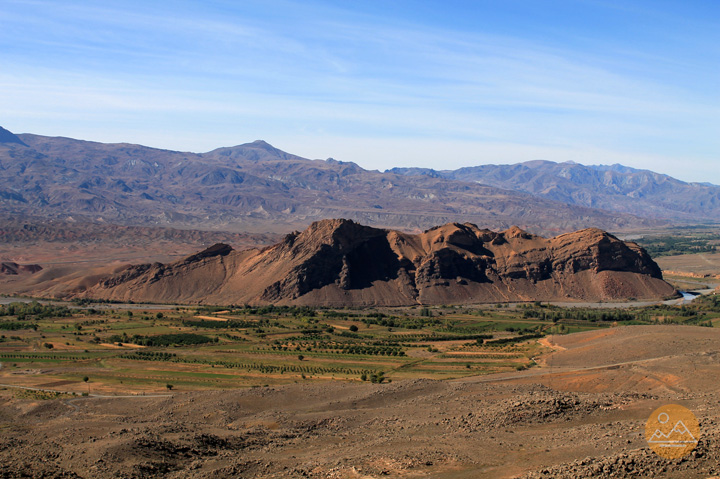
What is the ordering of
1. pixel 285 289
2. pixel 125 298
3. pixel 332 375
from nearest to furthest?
pixel 332 375
pixel 285 289
pixel 125 298

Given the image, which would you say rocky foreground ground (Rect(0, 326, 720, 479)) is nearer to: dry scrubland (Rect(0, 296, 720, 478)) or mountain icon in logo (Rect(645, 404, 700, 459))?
dry scrubland (Rect(0, 296, 720, 478))

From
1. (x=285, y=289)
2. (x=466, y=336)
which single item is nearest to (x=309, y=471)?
(x=466, y=336)

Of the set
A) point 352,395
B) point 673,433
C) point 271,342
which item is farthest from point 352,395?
point 271,342

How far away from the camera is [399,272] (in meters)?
144

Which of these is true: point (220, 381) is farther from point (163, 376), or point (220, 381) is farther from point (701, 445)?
point (701, 445)

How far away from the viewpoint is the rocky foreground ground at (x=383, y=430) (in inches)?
1226

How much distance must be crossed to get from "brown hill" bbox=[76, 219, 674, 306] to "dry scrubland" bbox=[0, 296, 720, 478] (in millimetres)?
22861

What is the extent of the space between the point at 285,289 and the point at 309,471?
108621 mm

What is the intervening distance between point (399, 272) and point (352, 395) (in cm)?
9039

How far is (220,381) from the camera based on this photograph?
70562 millimetres

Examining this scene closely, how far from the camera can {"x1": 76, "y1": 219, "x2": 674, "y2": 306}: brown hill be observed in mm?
139750

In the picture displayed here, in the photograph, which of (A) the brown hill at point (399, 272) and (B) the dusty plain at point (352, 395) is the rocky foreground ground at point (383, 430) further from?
(A) the brown hill at point (399, 272)

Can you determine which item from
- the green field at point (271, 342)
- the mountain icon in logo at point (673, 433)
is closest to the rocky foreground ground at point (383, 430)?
the mountain icon in logo at point (673, 433)

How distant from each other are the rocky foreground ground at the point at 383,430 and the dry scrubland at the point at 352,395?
0.14 m
